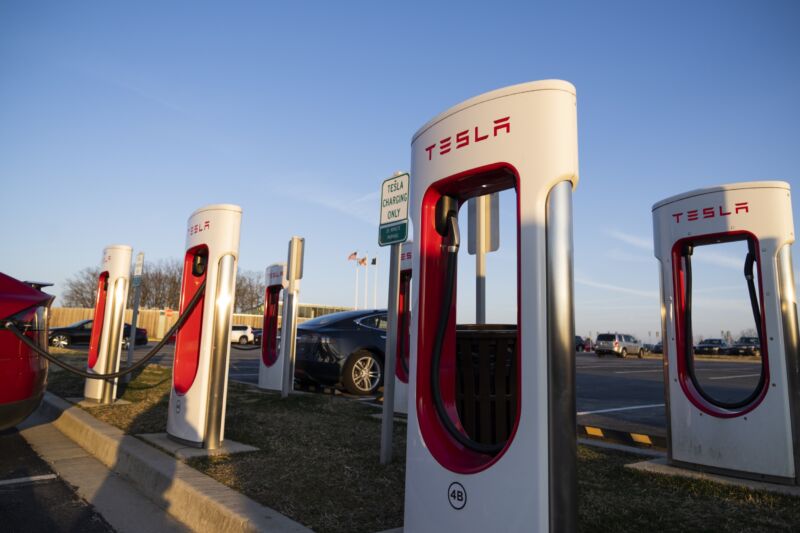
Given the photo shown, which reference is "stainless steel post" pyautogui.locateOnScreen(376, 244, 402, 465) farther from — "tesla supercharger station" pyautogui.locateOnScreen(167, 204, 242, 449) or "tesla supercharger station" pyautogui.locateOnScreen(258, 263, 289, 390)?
"tesla supercharger station" pyautogui.locateOnScreen(258, 263, 289, 390)

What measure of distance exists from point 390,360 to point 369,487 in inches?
50.8

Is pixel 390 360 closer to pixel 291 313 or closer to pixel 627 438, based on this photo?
pixel 627 438

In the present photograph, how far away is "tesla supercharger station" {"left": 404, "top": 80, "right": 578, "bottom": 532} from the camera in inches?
84.4

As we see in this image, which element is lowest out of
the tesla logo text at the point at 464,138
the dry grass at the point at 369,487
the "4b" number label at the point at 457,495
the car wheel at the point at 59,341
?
the dry grass at the point at 369,487

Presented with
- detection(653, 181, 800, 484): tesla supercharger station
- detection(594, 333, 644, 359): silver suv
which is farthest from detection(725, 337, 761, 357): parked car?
detection(653, 181, 800, 484): tesla supercharger station

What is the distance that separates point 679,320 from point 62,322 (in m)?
47.6

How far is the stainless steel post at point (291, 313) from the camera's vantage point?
25.9 ft

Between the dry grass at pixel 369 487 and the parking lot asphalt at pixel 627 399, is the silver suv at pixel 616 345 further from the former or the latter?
the dry grass at pixel 369 487

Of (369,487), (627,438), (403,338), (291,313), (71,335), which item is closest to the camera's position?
(369,487)

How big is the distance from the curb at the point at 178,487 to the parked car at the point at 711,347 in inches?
1916

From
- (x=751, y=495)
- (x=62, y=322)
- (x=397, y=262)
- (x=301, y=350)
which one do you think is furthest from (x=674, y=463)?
(x=62, y=322)

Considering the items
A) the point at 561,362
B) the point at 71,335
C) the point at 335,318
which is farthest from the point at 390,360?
the point at 71,335

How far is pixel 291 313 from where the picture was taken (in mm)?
8461

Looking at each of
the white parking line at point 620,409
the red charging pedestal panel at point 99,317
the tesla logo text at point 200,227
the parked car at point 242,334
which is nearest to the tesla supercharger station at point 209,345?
the tesla logo text at point 200,227
